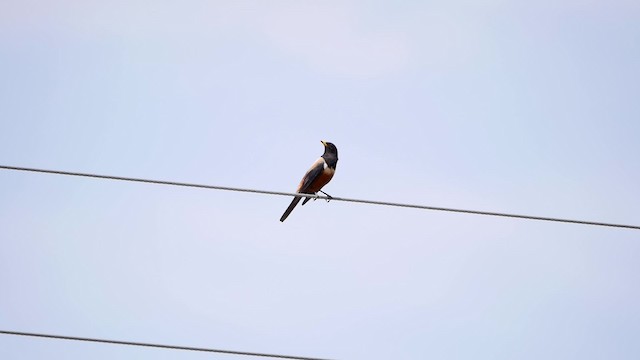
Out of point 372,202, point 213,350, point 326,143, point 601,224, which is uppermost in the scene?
point 326,143

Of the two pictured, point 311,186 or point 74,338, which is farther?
point 311,186

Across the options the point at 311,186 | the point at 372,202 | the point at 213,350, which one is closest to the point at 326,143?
the point at 311,186

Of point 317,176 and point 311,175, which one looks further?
point 311,175

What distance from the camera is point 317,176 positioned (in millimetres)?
11289

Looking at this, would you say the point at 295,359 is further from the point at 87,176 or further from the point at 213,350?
the point at 87,176

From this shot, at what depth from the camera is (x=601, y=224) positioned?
642 centimetres

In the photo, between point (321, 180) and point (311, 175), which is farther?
point (311, 175)

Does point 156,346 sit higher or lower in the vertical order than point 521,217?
lower

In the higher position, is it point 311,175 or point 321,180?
point 311,175

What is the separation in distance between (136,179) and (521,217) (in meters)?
2.40

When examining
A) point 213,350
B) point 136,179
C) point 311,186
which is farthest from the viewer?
point 311,186

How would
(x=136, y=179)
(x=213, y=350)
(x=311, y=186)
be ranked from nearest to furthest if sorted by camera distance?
1. (x=213, y=350)
2. (x=136, y=179)
3. (x=311, y=186)

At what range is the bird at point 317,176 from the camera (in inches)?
445

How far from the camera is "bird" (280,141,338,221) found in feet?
37.1
